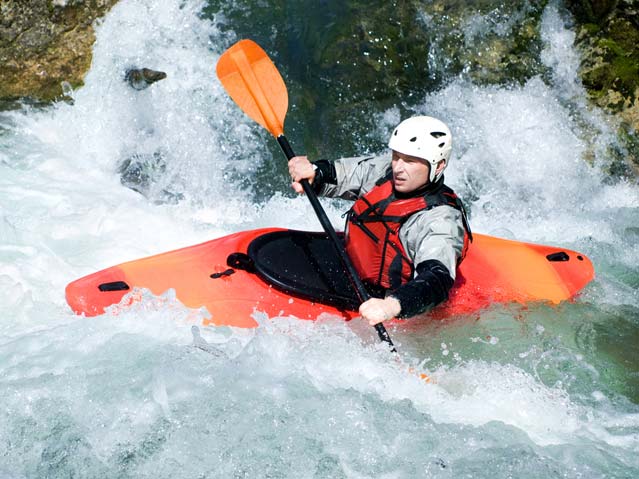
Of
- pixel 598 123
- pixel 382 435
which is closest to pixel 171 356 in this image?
pixel 382 435

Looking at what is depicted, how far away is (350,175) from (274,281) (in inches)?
30.5

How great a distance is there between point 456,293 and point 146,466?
1769mm

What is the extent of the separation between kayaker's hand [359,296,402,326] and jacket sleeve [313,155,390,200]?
1141 millimetres

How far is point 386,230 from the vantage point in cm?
356

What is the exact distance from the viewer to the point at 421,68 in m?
6.36

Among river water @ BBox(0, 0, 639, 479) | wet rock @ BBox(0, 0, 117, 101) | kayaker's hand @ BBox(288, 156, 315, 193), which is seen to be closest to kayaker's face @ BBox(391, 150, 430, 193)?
kayaker's hand @ BBox(288, 156, 315, 193)

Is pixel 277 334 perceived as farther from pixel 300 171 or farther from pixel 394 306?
pixel 300 171

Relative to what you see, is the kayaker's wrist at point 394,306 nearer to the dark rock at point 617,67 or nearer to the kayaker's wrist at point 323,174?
the kayaker's wrist at point 323,174

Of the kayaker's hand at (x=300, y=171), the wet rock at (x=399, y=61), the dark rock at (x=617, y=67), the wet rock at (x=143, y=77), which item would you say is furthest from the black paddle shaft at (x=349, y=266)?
the dark rock at (x=617, y=67)

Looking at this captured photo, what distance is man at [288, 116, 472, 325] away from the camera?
331 cm

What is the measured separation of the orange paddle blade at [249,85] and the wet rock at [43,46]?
2.62 metres

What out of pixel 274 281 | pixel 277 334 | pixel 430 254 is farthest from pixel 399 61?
pixel 277 334

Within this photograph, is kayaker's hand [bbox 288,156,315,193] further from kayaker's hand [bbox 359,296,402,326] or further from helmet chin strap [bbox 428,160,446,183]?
kayaker's hand [bbox 359,296,402,326]

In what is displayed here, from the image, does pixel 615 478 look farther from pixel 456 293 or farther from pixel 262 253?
pixel 262 253
